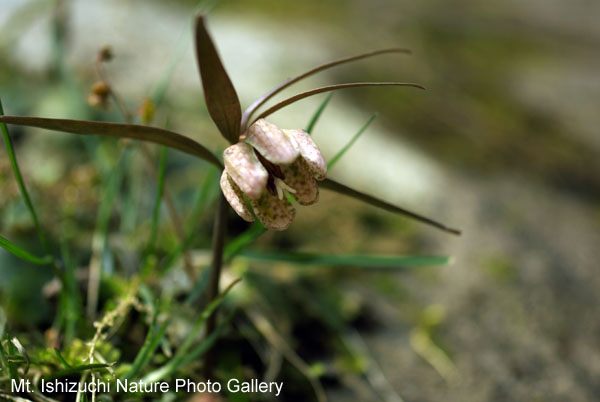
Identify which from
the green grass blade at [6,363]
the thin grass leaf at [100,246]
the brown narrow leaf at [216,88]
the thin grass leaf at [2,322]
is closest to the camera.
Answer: the brown narrow leaf at [216,88]

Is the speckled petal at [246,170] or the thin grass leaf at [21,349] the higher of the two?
the speckled petal at [246,170]

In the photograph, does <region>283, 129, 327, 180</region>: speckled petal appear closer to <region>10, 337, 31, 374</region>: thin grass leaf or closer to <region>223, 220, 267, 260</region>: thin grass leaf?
<region>223, 220, 267, 260</region>: thin grass leaf

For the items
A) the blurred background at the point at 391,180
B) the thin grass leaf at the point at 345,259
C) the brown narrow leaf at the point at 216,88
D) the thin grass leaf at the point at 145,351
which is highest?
the brown narrow leaf at the point at 216,88

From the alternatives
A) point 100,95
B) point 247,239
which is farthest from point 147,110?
point 247,239

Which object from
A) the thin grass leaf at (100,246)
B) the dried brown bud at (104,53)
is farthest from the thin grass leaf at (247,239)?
the dried brown bud at (104,53)

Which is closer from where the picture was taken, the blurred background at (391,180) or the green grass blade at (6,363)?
the green grass blade at (6,363)

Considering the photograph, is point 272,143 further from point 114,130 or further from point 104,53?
point 104,53

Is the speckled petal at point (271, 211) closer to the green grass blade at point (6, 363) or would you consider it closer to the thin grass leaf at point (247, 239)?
the thin grass leaf at point (247, 239)

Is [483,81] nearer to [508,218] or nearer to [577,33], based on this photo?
[508,218]
